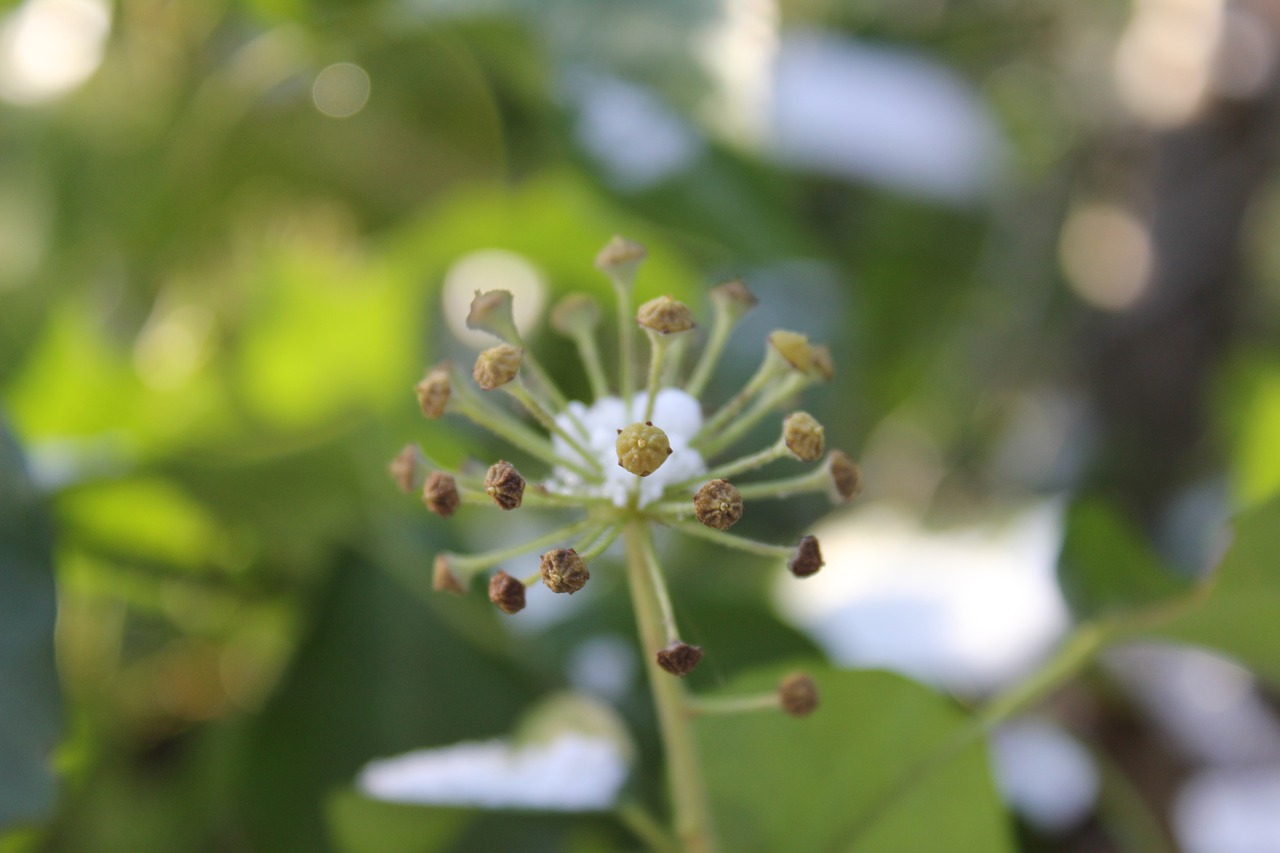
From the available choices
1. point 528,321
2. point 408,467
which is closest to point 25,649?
point 408,467

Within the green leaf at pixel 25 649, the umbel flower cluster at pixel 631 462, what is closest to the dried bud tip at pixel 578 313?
the umbel flower cluster at pixel 631 462

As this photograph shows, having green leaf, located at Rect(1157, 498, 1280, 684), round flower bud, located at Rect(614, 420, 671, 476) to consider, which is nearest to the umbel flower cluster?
round flower bud, located at Rect(614, 420, 671, 476)

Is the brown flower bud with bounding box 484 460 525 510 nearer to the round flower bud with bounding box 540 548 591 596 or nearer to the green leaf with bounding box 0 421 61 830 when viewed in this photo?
the round flower bud with bounding box 540 548 591 596

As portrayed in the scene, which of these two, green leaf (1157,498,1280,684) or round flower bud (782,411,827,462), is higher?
round flower bud (782,411,827,462)

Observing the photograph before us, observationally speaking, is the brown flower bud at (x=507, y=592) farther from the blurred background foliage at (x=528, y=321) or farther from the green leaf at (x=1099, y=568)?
the green leaf at (x=1099, y=568)

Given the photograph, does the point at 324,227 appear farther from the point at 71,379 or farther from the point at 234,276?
the point at 71,379
